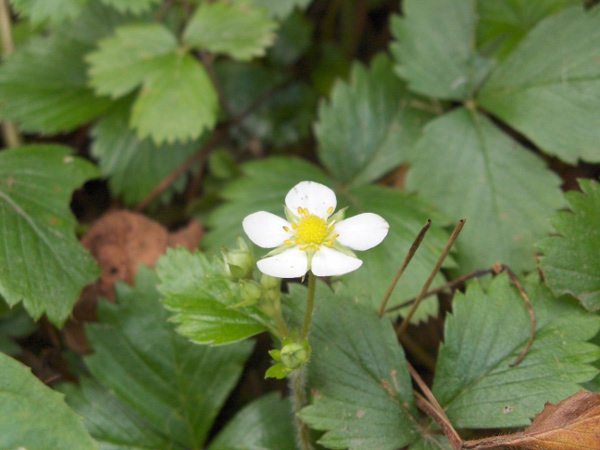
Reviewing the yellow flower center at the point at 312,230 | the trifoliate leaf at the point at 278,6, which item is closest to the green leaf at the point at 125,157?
the trifoliate leaf at the point at 278,6

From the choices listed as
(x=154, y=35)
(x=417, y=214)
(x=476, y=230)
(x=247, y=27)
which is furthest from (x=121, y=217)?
(x=476, y=230)

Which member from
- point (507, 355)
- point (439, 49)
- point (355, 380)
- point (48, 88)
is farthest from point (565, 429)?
point (48, 88)

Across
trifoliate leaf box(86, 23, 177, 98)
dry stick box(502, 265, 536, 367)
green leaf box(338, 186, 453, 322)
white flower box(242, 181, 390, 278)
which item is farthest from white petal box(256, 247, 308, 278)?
trifoliate leaf box(86, 23, 177, 98)

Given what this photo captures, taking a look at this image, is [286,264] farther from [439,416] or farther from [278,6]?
[278,6]

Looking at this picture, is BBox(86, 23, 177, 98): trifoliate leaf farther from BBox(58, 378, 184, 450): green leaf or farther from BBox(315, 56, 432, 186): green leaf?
BBox(58, 378, 184, 450): green leaf

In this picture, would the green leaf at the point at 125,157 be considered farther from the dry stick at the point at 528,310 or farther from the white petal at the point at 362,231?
the dry stick at the point at 528,310

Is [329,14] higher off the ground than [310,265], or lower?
higher

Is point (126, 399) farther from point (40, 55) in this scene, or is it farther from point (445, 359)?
point (40, 55)
